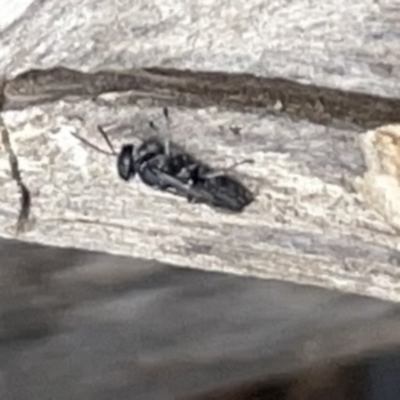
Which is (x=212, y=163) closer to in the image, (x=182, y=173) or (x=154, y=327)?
(x=182, y=173)

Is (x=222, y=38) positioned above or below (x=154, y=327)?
above

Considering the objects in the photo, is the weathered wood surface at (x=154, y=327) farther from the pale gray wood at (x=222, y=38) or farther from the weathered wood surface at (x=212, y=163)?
the pale gray wood at (x=222, y=38)

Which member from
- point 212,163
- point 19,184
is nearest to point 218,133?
point 212,163

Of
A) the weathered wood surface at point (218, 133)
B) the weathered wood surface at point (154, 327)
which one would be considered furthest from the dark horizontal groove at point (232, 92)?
the weathered wood surface at point (154, 327)

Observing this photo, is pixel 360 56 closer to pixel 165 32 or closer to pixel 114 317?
pixel 165 32

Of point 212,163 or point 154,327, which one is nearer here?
point 212,163

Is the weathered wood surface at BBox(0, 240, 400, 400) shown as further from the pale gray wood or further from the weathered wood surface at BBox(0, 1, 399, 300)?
the pale gray wood

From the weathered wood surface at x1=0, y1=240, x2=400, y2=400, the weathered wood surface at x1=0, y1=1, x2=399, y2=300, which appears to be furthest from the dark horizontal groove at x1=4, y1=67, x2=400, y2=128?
the weathered wood surface at x1=0, y1=240, x2=400, y2=400
